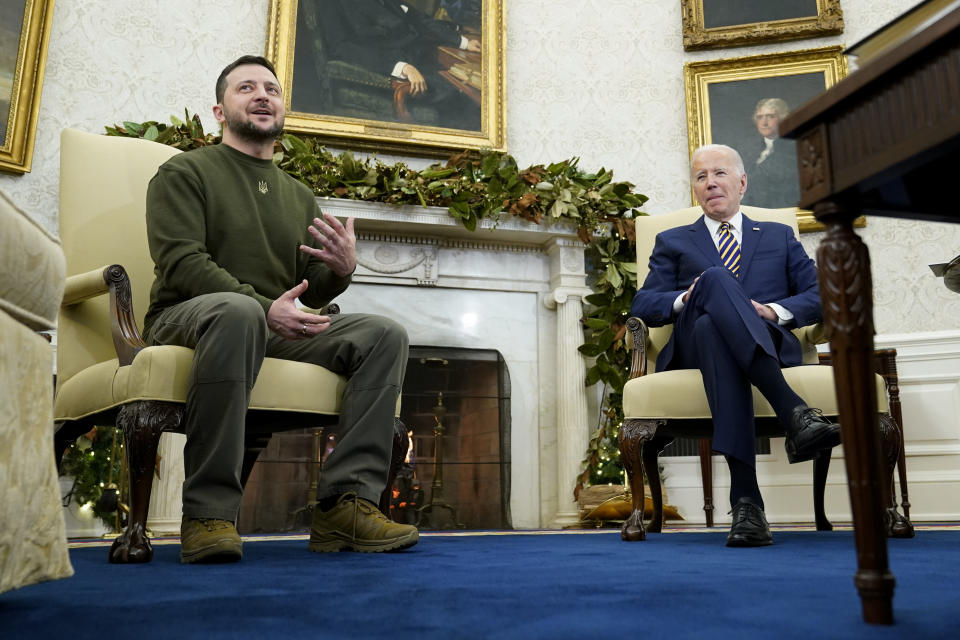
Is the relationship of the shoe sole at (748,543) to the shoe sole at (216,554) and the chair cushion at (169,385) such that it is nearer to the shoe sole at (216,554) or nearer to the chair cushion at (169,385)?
the chair cushion at (169,385)

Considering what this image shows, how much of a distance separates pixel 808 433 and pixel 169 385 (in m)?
1.47

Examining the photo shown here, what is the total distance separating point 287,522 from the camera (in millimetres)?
3756

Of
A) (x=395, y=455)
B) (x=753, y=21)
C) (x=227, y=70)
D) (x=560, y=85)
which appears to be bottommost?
(x=395, y=455)

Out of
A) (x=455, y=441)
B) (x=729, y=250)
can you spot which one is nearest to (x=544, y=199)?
(x=455, y=441)

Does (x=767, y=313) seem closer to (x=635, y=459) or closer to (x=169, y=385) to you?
(x=635, y=459)

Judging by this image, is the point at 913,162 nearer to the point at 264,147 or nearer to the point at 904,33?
the point at 904,33

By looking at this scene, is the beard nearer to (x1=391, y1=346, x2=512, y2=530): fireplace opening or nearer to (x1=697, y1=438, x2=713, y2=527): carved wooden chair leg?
(x1=391, y1=346, x2=512, y2=530): fireplace opening

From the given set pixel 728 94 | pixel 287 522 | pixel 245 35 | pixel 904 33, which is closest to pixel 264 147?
pixel 904 33

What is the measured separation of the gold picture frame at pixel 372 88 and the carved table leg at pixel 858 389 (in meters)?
3.63

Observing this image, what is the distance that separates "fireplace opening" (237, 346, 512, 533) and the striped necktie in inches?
66.7

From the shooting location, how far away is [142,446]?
177 cm

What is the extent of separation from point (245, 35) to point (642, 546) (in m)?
3.56

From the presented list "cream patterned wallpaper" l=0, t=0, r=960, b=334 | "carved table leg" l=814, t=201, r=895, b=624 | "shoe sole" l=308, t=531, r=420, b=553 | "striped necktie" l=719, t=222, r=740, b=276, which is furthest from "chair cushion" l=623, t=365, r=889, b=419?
"cream patterned wallpaper" l=0, t=0, r=960, b=334

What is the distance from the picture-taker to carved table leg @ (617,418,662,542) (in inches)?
91.9
